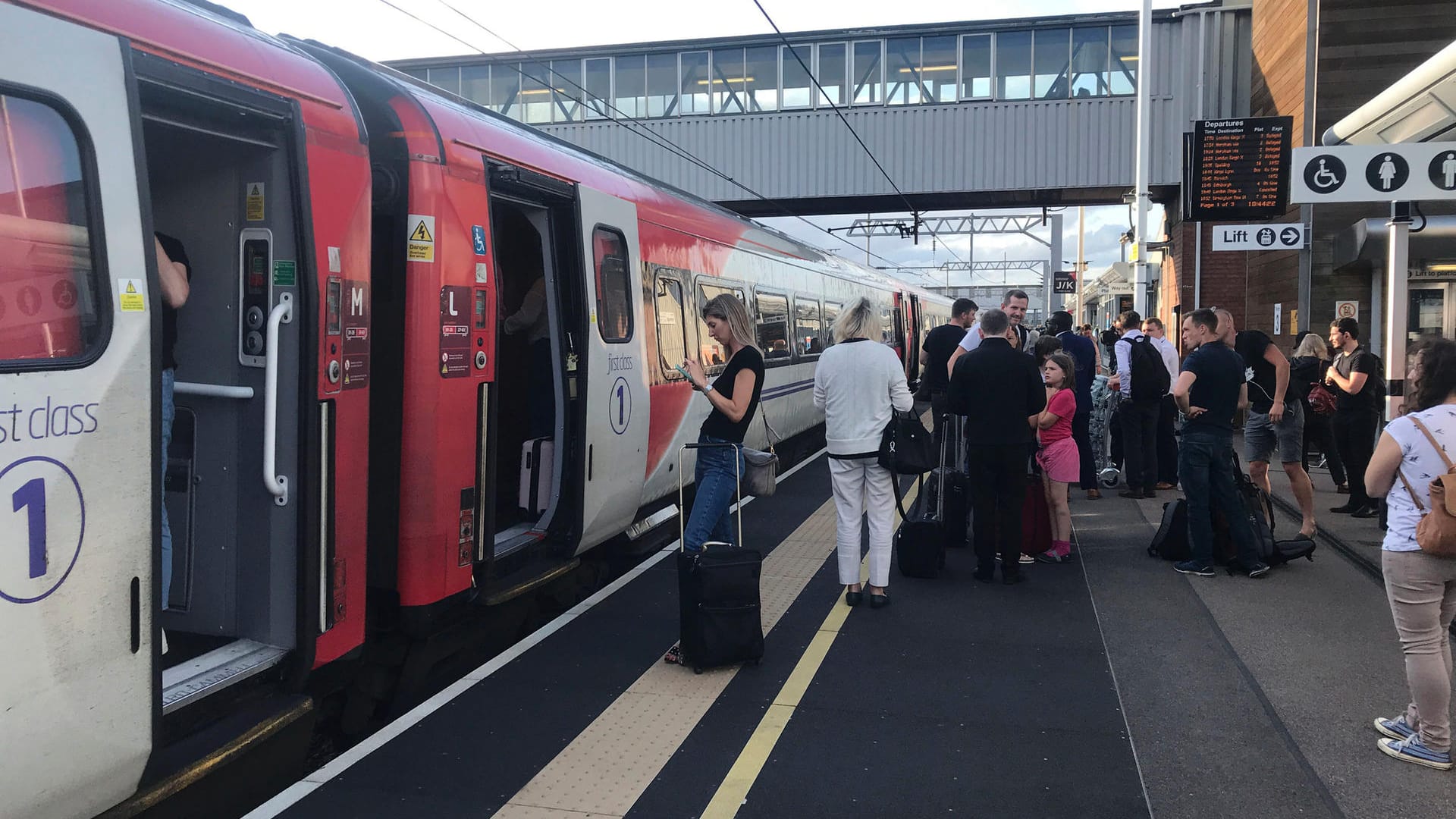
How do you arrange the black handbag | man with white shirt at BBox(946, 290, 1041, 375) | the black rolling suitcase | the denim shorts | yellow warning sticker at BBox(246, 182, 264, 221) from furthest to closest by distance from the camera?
1. man with white shirt at BBox(946, 290, 1041, 375)
2. the denim shorts
3. the black handbag
4. the black rolling suitcase
5. yellow warning sticker at BBox(246, 182, 264, 221)

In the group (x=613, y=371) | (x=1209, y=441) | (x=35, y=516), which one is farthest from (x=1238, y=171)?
(x=35, y=516)

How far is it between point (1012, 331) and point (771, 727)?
590 centimetres

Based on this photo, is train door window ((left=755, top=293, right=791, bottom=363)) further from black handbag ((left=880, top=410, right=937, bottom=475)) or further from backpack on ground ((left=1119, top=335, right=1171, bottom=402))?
black handbag ((left=880, top=410, right=937, bottom=475))

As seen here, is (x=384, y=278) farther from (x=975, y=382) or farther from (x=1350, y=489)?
(x=1350, y=489)

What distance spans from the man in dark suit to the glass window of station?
1494cm

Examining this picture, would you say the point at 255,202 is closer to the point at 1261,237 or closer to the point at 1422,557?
the point at 1422,557

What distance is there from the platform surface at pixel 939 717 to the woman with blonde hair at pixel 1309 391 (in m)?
2.99

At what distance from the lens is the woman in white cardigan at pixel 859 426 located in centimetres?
616

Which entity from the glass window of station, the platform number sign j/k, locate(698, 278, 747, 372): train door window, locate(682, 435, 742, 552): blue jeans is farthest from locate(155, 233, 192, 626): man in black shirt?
the glass window of station

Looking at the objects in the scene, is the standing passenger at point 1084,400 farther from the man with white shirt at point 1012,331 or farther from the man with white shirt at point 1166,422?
the man with white shirt at point 1166,422

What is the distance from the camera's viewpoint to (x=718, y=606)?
5.15 m

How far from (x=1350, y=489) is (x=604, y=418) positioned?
22.1ft

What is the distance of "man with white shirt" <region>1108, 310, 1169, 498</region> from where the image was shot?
31.0ft

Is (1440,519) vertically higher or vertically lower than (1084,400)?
lower
